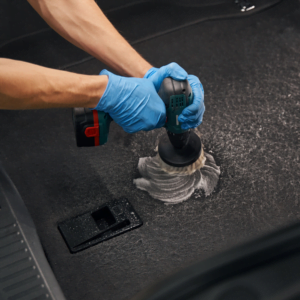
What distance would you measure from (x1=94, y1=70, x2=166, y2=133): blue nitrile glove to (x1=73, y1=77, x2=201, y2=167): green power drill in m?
0.03

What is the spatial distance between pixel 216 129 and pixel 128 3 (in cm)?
78

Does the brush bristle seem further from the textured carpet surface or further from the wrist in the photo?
the wrist

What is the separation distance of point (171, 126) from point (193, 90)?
4.8 inches

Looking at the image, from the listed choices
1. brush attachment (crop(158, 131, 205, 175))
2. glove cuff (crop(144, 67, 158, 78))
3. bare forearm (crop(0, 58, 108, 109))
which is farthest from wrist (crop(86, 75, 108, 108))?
brush attachment (crop(158, 131, 205, 175))

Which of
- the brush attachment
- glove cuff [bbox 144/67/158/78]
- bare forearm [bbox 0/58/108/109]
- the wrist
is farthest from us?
the brush attachment

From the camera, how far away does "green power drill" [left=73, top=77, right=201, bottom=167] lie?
108cm

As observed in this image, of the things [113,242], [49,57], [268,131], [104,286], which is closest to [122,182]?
[113,242]

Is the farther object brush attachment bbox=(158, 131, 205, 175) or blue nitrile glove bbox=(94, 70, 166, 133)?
brush attachment bbox=(158, 131, 205, 175)

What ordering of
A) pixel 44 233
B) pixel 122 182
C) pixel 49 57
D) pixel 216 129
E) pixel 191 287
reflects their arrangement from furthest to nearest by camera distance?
1. pixel 49 57
2. pixel 216 129
3. pixel 122 182
4. pixel 44 233
5. pixel 191 287

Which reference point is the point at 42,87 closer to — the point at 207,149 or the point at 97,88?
the point at 97,88

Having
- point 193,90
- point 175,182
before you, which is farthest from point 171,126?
point 175,182

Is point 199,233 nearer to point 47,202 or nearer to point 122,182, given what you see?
point 122,182

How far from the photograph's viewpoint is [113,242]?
1.16 meters

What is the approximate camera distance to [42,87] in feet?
3.20
